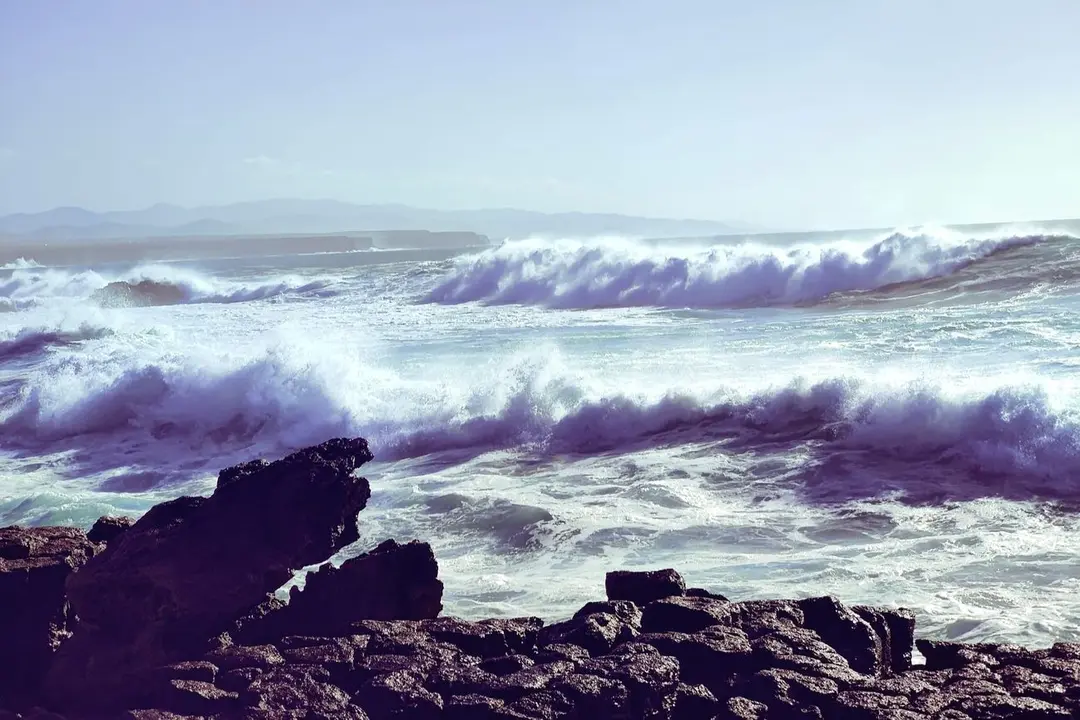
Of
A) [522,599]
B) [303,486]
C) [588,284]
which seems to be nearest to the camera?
[303,486]

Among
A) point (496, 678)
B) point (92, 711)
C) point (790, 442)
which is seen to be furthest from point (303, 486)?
point (790, 442)

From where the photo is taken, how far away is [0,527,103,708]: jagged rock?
556 cm

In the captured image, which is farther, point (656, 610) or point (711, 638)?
point (656, 610)

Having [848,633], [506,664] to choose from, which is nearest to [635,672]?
[506,664]

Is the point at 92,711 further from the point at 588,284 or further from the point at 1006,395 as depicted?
the point at 588,284

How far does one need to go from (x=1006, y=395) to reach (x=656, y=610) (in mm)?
6764

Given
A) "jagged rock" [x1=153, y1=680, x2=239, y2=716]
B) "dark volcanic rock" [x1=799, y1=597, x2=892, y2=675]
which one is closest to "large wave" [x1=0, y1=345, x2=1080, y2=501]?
"dark volcanic rock" [x1=799, y1=597, x2=892, y2=675]

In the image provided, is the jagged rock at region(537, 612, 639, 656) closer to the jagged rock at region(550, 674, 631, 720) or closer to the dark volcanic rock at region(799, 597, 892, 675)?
the jagged rock at region(550, 674, 631, 720)

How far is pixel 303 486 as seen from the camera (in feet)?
19.6

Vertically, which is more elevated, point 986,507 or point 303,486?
point 303,486

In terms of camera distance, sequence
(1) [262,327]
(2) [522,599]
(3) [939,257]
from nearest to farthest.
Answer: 1. (2) [522,599]
2. (1) [262,327]
3. (3) [939,257]

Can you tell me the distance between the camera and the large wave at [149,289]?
3700 centimetres

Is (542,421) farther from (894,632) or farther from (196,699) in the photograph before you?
(196,699)

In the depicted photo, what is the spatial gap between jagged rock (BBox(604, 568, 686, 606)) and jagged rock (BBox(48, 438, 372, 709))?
1.51m
